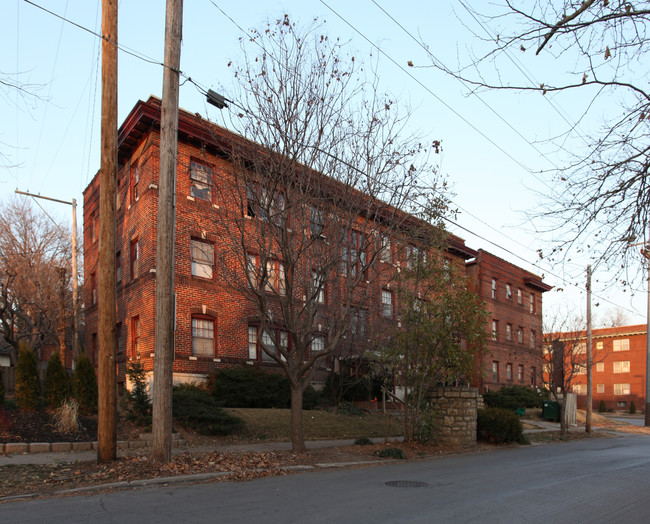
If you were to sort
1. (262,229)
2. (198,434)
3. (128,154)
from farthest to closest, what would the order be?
(128,154), (198,434), (262,229)

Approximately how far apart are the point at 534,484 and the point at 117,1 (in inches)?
471

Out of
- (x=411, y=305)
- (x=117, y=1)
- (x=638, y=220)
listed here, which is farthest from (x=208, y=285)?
(x=638, y=220)

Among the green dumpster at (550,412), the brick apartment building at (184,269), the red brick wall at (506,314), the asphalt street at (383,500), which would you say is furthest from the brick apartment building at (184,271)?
the red brick wall at (506,314)

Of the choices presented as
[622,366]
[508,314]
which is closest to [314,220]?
[508,314]

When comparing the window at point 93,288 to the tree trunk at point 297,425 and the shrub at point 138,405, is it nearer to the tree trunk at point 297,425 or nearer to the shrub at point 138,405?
the shrub at point 138,405

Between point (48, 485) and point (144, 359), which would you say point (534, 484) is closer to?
point (48, 485)

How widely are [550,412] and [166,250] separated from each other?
90.4 ft

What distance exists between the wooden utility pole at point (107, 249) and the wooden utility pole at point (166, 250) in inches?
32.7

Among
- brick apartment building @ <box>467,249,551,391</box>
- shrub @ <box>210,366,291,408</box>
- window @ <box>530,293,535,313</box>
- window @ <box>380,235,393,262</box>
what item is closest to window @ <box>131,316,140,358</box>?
shrub @ <box>210,366,291,408</box>

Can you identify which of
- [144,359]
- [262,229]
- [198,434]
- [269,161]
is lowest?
[198,434]

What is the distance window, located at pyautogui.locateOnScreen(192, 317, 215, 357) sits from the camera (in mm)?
20703

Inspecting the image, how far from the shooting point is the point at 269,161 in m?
12.6

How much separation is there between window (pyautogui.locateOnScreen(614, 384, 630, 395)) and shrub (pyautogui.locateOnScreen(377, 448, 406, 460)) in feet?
195

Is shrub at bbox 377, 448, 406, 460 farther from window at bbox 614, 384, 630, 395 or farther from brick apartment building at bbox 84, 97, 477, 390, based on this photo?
window at bbox 614, 384, 630, 395
